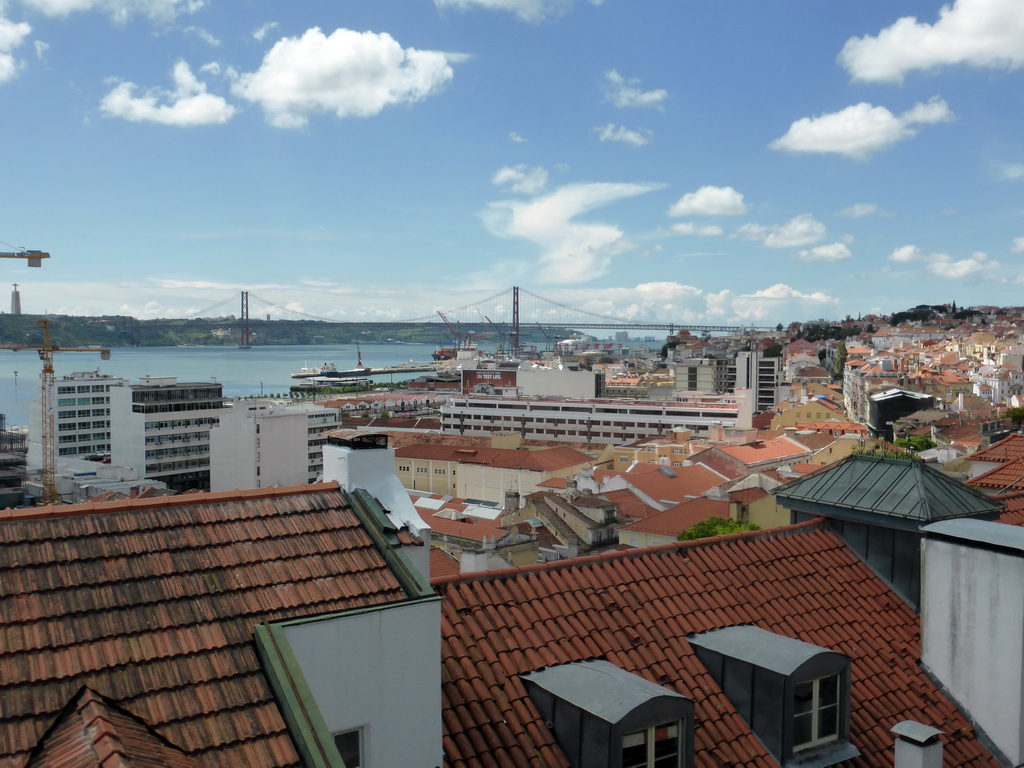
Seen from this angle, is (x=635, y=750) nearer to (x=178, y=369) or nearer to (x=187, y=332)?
(x=178, y=369)

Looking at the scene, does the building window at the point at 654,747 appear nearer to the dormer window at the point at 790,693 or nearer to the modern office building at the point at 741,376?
the dormer window at the point at 790,693

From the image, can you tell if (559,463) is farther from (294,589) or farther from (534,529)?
(294,589)

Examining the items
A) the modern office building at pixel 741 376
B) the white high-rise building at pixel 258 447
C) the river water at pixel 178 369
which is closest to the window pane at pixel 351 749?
the white high-rise building at pixel 258 447

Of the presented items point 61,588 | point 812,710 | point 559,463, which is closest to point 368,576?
point 61,588

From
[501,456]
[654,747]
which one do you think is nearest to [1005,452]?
[654,747]

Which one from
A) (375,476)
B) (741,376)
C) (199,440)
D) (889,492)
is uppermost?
(375,476)

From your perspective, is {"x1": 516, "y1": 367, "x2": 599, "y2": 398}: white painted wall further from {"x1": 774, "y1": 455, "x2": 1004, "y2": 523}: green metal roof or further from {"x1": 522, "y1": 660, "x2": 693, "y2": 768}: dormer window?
{"x1": 522, "y1": 660, "x2": 693, "y2": 768}: dormer window

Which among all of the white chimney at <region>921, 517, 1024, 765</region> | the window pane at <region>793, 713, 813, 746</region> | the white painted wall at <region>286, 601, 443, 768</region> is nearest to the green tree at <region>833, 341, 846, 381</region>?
the white chimney at <region>921, 517, 1024, 765</region>
